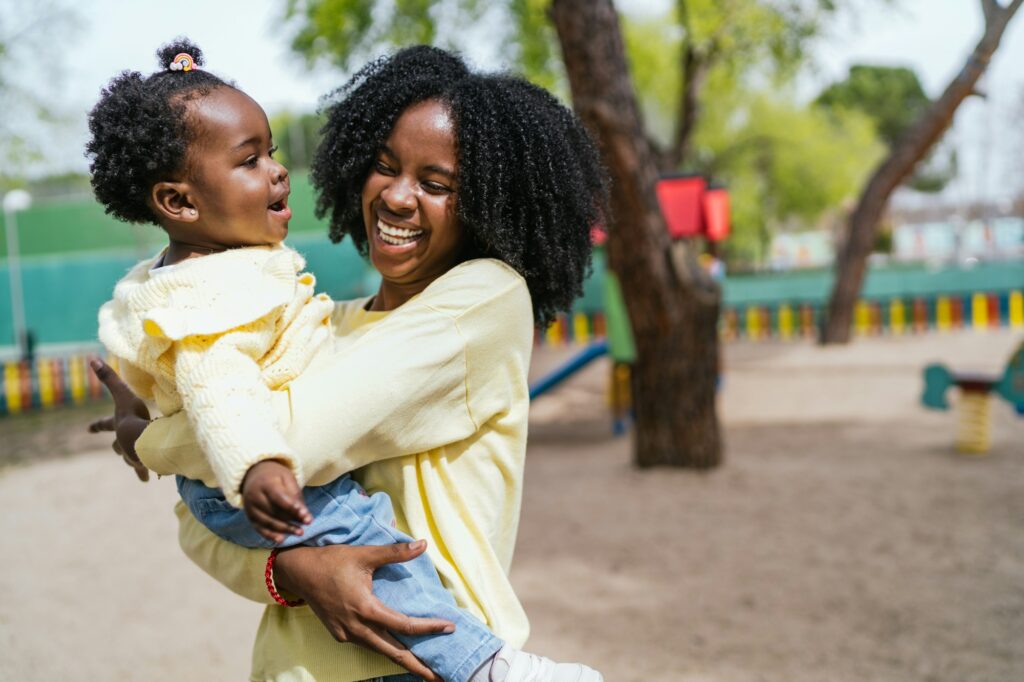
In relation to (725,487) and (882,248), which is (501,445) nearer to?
(725,487)

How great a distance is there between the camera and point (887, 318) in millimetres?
16172

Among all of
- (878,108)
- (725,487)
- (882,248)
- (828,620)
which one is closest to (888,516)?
(725,487)

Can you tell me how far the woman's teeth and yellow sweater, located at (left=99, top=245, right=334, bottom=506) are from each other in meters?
0.16

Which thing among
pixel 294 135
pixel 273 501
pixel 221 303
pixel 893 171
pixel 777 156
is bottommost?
pixel 273 501

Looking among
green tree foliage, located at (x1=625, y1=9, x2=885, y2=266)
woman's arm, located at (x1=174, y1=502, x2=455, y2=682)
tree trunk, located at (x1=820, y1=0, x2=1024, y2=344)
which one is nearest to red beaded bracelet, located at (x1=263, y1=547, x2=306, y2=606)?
woman's arm, located at (x1=174, y1=502, x2=455, y2=682)

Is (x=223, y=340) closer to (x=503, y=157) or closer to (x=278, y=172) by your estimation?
(x=278, y=172)

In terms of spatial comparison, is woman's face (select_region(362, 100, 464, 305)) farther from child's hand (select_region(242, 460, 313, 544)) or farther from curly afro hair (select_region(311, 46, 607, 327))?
child's hand (select_region(242, 460, 313, 544))

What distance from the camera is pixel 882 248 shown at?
39.5 m

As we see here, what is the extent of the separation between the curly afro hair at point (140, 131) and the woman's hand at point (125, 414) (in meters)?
0.38

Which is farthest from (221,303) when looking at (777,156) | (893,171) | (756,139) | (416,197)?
(777,156)

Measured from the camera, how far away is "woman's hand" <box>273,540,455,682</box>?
4.21ft

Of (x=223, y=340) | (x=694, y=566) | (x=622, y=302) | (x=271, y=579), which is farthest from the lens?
(x=622, y=302)

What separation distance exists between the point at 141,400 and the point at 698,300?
525 cm

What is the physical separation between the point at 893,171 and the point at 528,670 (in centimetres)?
1129
